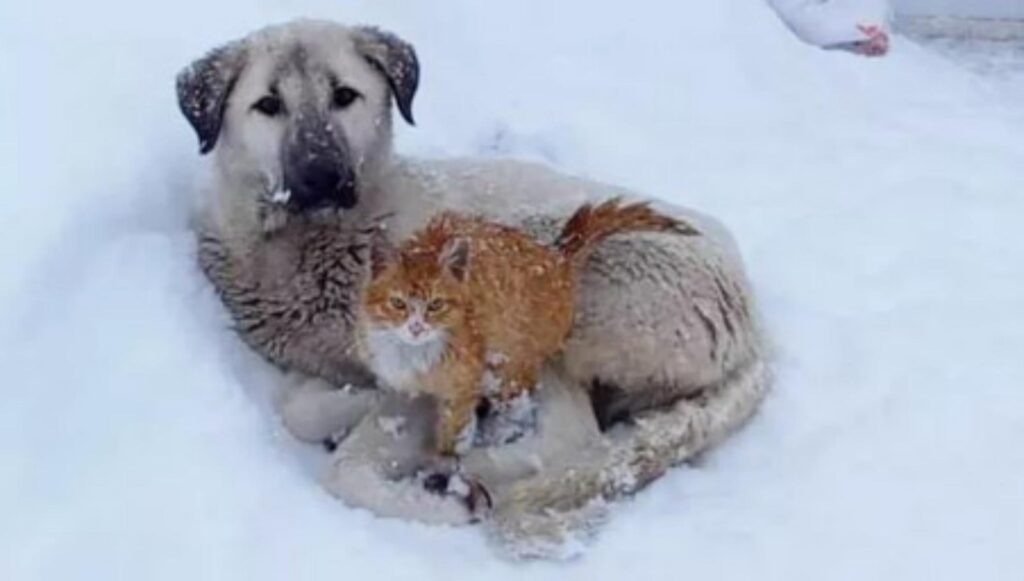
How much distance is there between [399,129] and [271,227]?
927mm

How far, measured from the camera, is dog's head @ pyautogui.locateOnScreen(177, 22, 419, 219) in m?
3.24

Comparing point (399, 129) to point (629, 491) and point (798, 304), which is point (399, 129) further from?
point (629, 491)

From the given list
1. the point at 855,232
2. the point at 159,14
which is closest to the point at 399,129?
the point at 159,14

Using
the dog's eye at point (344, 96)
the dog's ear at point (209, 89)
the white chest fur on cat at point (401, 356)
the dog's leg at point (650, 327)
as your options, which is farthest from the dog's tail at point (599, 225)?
the dog's ear at point (209, 89)

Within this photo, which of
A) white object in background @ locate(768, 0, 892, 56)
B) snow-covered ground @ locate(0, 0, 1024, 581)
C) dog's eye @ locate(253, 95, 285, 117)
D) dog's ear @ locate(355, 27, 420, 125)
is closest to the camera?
snow-covered ground @ locate(0, 0, 1024, 581)

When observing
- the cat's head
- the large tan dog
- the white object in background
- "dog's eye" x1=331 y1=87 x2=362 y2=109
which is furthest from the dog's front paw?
the white object in background

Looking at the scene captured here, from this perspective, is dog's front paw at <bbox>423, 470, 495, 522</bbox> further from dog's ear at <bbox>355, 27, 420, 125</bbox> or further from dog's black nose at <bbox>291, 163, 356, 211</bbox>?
dog's ear at <bbox>355, 27, 420, 125</bbox>

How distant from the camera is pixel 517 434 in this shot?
10.5ft

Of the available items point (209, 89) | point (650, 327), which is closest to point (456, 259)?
point (650, 327)

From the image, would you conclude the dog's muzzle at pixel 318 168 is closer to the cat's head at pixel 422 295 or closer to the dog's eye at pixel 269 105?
the dog's eye at pixel 269 105

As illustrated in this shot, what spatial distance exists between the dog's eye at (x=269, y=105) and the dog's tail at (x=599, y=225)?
0.60 metres

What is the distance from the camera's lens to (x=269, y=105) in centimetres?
329

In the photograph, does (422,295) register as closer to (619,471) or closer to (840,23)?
(619,471)

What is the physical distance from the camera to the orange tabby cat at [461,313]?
296cm
